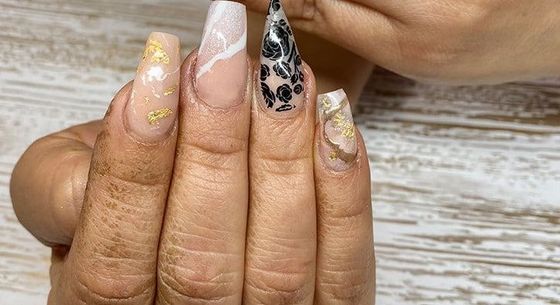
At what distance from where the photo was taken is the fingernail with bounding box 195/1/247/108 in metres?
0.50

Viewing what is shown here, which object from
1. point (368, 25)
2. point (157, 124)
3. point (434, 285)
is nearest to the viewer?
point (157, 124)

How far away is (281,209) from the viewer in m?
0.55

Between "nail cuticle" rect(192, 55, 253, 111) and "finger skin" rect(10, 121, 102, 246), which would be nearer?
"nail cuticle" rect(192, 55, 253, 111)

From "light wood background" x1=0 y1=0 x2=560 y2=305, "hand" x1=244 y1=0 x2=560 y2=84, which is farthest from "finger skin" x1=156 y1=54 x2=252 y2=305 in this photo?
"light wood background" x1=0 y1=0 x2=560 y2=305

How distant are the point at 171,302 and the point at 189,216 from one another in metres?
0.07

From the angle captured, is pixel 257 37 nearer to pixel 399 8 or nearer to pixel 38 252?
Answer: pixel 399 8

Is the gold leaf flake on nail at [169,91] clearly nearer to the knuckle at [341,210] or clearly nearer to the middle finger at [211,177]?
the middle finger at [211,177]

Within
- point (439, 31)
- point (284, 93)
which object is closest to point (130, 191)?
point (284, 93)

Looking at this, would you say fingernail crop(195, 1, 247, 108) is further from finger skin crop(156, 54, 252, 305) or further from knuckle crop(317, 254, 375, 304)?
knuckle crop(317, 254, 375, 304)

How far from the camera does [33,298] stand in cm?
71

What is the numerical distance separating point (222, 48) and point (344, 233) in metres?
0.17

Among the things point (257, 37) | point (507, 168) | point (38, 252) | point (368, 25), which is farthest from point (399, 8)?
point (38, 252)

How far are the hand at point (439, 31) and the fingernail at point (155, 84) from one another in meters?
0.11

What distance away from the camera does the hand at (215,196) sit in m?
0.51
